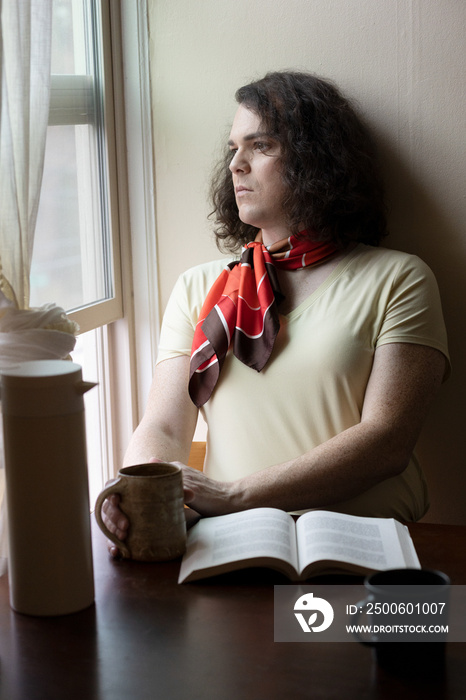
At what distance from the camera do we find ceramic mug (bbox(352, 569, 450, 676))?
861 mm

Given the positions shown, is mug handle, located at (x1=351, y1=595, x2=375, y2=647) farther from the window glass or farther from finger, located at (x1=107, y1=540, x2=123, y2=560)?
the window glass

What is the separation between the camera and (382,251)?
175 cm

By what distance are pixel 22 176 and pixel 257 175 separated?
642mm

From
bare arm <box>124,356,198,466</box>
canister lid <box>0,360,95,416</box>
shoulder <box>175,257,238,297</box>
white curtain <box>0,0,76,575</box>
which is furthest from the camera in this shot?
shoulder <box>175,257,238,297</box>

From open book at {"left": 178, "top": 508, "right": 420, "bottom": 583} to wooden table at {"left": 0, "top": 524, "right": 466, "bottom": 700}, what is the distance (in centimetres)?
4

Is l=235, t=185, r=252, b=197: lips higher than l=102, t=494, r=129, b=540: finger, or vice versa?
l=235, t=185, r=252, b=197: lips

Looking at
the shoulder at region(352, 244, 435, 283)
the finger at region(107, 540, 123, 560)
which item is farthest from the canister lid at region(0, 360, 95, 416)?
the shoulder at region(352, 244, 435, 283)

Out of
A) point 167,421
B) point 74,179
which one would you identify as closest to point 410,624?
point 167,421

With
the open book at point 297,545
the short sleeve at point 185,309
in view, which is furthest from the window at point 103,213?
the open book at point 297,545

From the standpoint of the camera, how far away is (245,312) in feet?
5.59

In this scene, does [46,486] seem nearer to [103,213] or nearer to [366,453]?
[366,453]

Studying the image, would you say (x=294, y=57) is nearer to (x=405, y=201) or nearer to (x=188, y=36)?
(x=188, y=36)

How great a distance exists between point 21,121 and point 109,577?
79 centimetres

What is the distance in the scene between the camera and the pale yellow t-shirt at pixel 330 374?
1594mm
